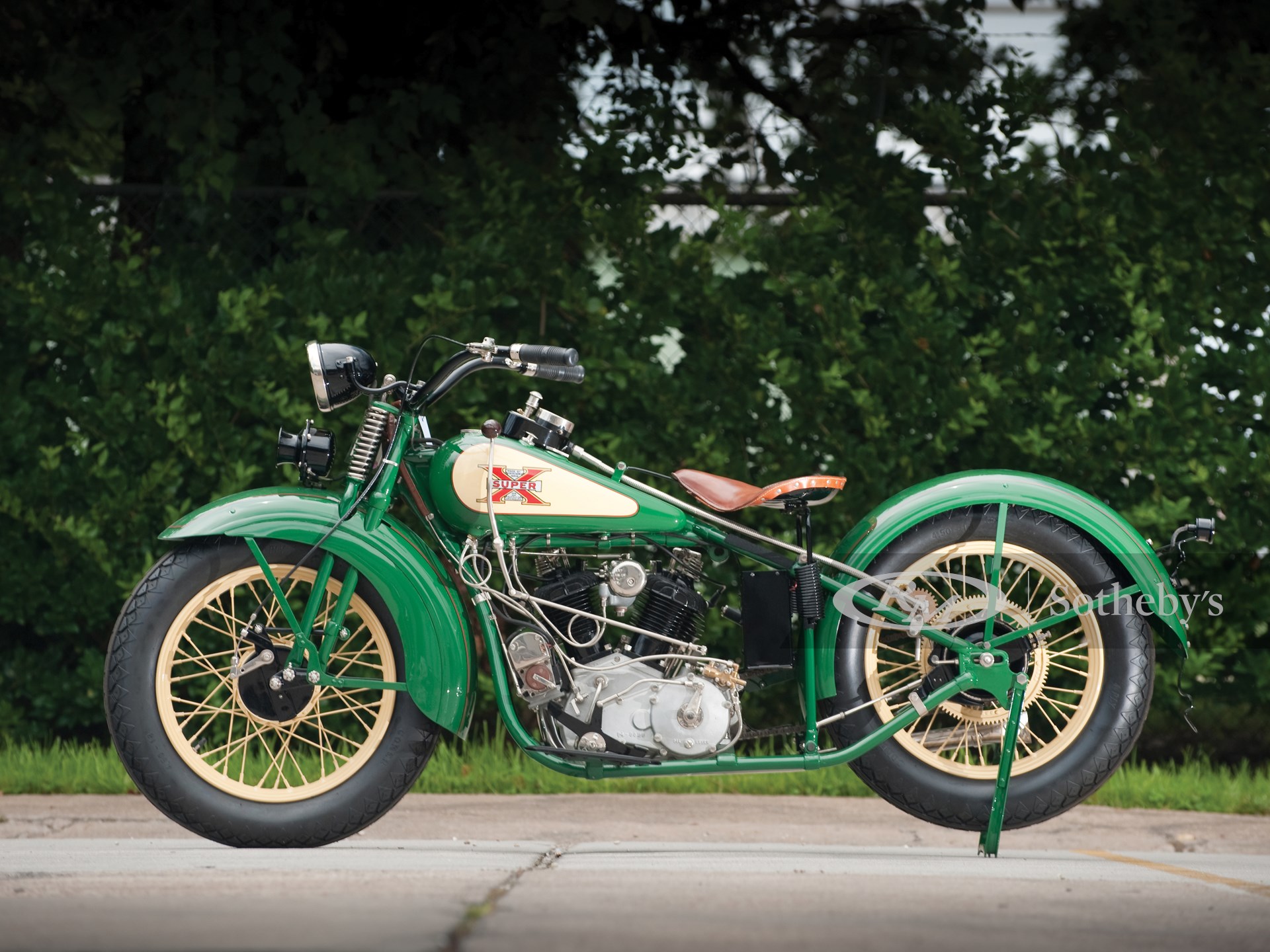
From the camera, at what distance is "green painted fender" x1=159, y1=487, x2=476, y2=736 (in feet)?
13.0

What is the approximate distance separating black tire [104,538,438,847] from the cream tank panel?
408 mm

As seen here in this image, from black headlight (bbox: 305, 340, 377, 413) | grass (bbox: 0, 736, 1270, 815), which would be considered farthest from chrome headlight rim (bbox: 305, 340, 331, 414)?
grass (bbox: 0, 736, 1270, 815)

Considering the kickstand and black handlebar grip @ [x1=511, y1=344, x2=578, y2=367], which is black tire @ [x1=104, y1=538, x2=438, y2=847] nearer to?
black handlebar grip @ [x1=511, y1=344, x2=578, y2=367]

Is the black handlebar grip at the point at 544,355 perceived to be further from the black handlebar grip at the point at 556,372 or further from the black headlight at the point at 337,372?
the black headlight at the point at 337,372

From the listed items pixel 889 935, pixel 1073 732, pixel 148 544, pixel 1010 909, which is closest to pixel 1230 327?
pixel 1073 732

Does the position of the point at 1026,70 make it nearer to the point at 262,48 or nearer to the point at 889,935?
the point at 262,48

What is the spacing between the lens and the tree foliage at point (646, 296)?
547 cm

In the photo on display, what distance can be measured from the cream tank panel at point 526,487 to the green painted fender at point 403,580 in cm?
25

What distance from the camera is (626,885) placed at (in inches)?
132

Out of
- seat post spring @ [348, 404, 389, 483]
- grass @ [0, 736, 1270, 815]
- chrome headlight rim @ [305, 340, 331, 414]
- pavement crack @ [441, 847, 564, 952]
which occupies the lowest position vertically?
grass @ [0, 736, 1270, 815]

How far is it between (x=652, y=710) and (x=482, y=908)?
1.04m

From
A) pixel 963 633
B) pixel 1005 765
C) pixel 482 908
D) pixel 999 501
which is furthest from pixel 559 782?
pixel 482 908

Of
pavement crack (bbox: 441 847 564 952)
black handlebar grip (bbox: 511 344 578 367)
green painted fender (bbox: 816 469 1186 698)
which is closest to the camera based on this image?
pavement crack (bbox: 441 847 564 952)

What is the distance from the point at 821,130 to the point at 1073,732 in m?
2.70
